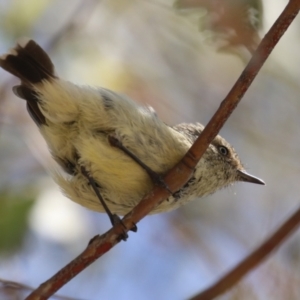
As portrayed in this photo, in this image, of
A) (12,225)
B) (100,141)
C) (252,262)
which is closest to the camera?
(252,262)

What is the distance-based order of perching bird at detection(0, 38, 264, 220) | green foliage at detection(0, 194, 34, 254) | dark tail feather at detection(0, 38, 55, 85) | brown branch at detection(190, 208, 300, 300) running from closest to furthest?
1. brown branch at detection(190, 208, 300, 300)
2. perching bird at detection(0, 38, 264, 220)
3. dark tail feather at detection(0, 38, 55, 85)
4. green foliage at detection(0, 194, 34, 254)

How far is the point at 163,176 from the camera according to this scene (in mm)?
2336

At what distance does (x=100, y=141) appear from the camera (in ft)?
8.09

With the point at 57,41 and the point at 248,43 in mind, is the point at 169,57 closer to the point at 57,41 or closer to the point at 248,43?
the point at 57,41

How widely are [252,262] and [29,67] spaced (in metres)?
1.50

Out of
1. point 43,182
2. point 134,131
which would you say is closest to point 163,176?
point 134,131

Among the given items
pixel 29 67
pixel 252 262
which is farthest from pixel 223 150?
pixel 252 262

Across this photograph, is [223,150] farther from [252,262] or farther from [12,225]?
[252,262]

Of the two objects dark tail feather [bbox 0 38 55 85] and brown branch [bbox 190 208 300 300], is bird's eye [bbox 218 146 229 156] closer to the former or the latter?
dark tail feather [bbox 0 38 55 85]

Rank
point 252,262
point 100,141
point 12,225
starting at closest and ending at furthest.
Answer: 1. point 252,262
2. point 100,141
3. point 12,225

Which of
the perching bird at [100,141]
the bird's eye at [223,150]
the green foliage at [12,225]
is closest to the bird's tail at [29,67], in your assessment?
the perching bird at [100,141]

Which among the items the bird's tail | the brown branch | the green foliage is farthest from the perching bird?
the brown branch

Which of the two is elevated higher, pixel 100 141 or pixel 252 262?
pixel 252 262

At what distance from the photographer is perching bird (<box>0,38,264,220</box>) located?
243 centimetres
